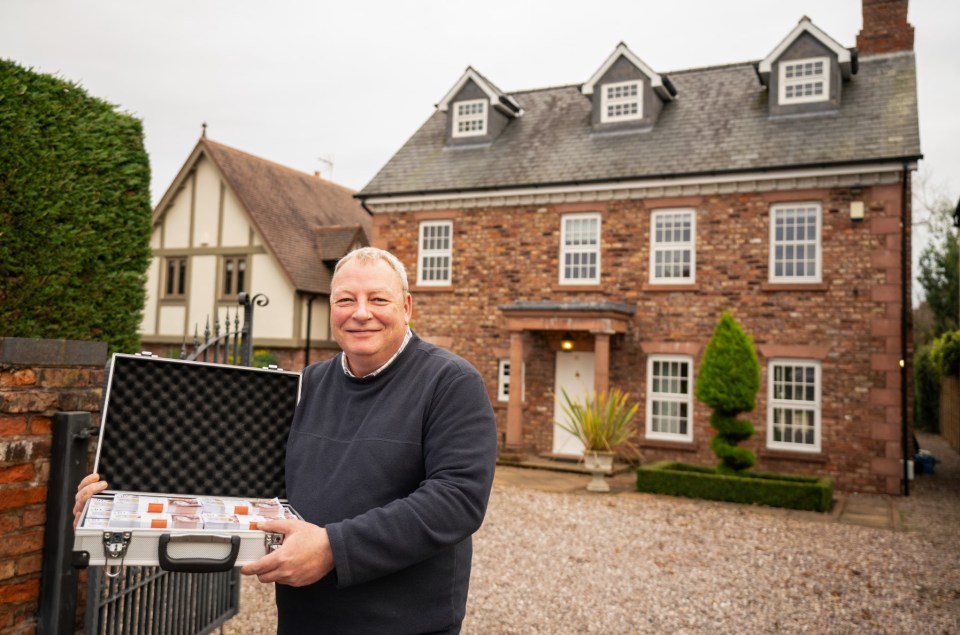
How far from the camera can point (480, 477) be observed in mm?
2350

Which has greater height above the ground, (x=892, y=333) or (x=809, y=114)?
(x=809, y=114)

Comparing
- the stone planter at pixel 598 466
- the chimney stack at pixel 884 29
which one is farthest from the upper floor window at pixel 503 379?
the chimney stack at pixel 884 29

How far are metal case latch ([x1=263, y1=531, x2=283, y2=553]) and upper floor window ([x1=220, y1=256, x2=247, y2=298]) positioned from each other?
2137cm

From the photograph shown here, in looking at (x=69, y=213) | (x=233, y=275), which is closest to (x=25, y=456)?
(x=69, y=213)

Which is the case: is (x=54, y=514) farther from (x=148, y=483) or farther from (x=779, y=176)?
(x=779, y=176)

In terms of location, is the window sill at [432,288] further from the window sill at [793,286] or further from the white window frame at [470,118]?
the window sill at [793,286]

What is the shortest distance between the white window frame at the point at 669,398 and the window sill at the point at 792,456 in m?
1.53

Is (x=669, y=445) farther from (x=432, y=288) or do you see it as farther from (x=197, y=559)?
(x=197, y=559)

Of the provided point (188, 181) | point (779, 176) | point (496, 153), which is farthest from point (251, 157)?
point (779, 176)

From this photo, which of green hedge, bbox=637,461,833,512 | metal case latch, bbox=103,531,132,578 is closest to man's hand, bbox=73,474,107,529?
metal case latch, bbox=103,531,132,578

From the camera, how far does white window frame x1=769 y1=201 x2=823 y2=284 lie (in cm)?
1492

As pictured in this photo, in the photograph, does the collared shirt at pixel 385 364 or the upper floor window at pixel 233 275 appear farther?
the upper floor window at pixel 233 275

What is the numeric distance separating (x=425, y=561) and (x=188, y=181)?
76.7ft

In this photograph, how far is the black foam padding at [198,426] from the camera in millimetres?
2787
